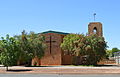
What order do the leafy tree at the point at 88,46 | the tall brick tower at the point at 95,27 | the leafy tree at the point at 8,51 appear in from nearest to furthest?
the leafy tree at the point at 8,51, the leafy tree at the point at 88,46, the tall brick tower at the point at 95,27

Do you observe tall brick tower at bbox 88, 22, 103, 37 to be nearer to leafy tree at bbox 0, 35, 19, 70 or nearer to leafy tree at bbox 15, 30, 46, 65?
leafy tree at bbox 15, 30, 46, 65

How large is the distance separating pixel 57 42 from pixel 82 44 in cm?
986

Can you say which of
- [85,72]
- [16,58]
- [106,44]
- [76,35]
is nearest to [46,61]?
[76,35]

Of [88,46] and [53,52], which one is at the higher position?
[88,46]

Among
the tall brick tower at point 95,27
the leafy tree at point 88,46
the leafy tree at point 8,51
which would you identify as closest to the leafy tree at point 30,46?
the leafy tree at point 8,51

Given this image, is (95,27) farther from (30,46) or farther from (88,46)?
(30,46)

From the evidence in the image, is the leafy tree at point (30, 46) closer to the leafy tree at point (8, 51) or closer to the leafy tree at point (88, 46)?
the leafy tree at point (8, 51)

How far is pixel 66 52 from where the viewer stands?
1759 inches

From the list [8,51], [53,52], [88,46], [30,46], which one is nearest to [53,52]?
[53,52]

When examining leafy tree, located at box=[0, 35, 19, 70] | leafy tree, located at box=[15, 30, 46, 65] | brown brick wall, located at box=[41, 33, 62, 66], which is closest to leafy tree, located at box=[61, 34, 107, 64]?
brown brick wall, located at box=[41, 33, 62, 66]

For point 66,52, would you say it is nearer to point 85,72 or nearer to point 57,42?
point 57,42

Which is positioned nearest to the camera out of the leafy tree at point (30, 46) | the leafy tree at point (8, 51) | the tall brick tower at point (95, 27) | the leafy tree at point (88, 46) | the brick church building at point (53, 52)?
the leafy tree at point (8, 51)

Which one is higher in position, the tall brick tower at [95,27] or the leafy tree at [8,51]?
the tall brick tower at [95,27]

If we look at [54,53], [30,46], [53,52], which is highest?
[30,46]
